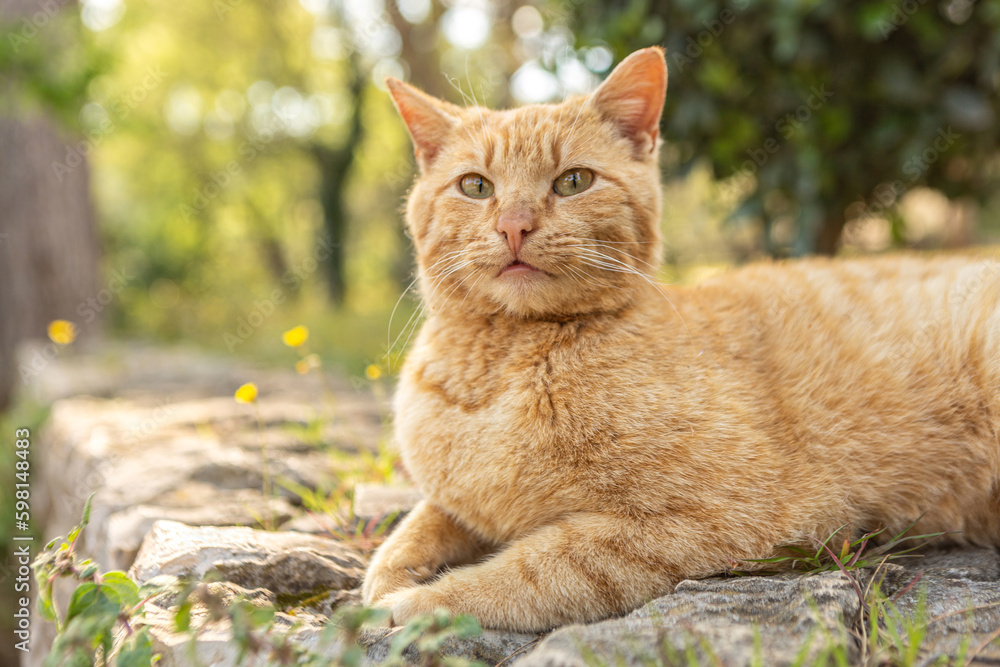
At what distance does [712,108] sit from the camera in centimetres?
355

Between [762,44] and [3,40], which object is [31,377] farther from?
[762,44]

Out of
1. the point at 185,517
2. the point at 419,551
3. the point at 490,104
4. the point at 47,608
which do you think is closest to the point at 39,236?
the point at 490,104

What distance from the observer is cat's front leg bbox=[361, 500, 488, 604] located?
1722 millimetres

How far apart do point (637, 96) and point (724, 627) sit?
5.22 feet

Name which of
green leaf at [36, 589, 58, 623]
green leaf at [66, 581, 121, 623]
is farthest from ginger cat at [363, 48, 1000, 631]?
green leaf at [36, 589, 58, 623]

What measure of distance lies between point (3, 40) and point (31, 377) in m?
3.35

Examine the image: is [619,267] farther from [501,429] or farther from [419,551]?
[419,551]

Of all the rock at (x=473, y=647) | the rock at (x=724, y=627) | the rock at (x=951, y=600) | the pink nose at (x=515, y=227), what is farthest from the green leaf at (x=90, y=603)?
the rock at (x=951, y=600)

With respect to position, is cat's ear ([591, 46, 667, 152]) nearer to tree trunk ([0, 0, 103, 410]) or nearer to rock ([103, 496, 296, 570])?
rock ([103, 496, 296, 570])

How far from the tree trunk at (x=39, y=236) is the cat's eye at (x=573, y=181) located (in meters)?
7.08

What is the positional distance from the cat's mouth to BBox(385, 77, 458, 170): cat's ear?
0.65 meters

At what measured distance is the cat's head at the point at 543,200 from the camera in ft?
5.89

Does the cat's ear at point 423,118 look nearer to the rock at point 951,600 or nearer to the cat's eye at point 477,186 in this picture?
the cat's eye at point 477,186

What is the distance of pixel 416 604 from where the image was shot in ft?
4.97
